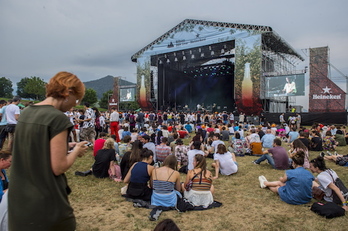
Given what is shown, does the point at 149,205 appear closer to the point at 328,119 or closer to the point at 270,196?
the point at 270,196

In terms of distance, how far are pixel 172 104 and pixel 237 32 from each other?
12400mm

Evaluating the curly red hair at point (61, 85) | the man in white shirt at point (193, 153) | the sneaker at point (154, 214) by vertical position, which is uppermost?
the curly red hair at point (61, 85)

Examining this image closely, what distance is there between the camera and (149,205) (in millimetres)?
4004

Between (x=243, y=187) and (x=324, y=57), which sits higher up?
(x=324, y=57)

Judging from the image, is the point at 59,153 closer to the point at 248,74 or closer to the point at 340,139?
the point at 340,139

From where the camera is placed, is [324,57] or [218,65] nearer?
[324,57]

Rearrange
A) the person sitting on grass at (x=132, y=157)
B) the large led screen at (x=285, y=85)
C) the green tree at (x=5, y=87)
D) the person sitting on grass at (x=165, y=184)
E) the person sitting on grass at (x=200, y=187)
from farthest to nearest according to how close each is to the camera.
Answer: the green tree at (x=5, y=87), the large led screen at (x=285, y=85), the person sitting on grass at (x=132, y=157), the person sitting on grass at (x=200, y=187), the person sitting on grass at (x=165, y=184)

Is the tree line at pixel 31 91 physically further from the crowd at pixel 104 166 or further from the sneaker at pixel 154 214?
the sneaker at pixel 154 214

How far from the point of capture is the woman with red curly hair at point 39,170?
45.8 inches

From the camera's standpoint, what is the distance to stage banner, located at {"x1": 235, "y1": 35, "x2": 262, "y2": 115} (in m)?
20.8

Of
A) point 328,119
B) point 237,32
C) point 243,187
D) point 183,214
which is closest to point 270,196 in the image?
point 243,187

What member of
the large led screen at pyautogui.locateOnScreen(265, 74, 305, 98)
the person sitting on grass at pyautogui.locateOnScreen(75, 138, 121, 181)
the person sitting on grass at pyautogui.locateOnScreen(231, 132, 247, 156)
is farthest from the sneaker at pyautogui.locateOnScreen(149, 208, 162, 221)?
the large led screen at pyautogui.locateOnScreen(265, 74, 305, 98)

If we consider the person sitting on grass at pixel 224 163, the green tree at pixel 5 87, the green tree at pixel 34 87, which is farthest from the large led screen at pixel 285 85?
the green tree at pixel 5 87

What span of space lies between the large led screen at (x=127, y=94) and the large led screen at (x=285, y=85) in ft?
59.0
